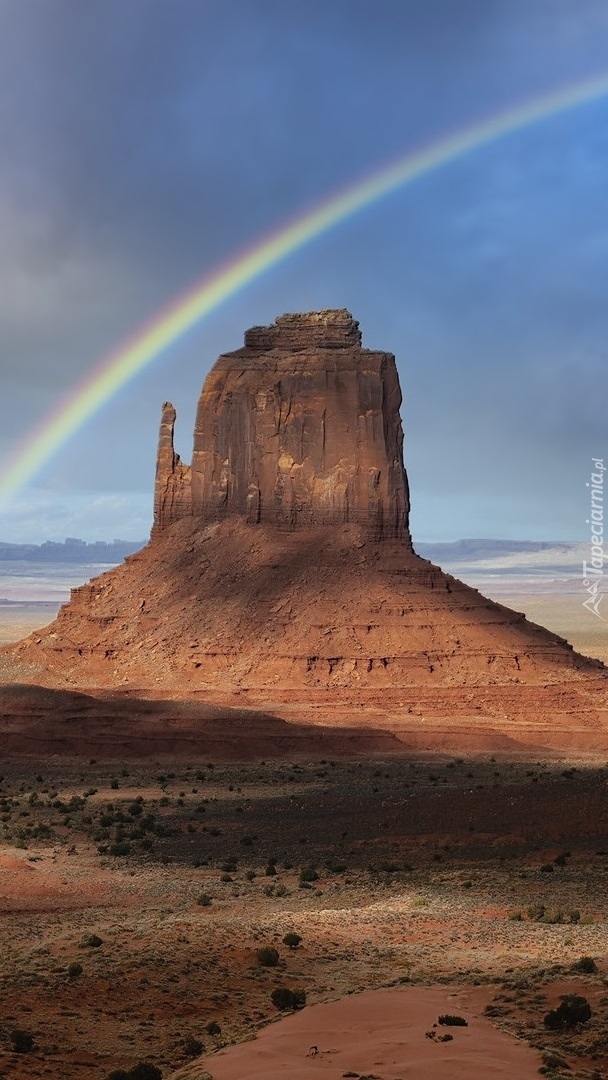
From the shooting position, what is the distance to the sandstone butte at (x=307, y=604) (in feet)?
232

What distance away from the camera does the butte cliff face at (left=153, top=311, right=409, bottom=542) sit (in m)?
83.9

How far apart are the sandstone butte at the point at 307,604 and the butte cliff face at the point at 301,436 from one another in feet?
0.33

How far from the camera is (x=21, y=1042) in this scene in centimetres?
1667

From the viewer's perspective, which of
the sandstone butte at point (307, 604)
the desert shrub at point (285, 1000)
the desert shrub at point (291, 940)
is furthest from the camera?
the sandstone butte at point (307, 604)

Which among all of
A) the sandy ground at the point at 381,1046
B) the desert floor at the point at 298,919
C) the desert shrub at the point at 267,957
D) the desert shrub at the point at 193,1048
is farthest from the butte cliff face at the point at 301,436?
the desert shrub at the point at 193,1048

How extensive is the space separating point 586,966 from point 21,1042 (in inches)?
315

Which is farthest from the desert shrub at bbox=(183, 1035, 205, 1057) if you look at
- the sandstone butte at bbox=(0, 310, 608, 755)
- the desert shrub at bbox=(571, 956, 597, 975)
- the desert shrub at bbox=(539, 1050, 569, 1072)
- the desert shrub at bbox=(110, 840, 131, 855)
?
the sandstone butte at bbox=(0, 310, 608, 755)

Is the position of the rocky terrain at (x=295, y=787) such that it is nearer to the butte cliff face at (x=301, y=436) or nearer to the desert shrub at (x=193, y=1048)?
the desert shrub at (x=193, y=1048)

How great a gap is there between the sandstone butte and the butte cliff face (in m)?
0.10

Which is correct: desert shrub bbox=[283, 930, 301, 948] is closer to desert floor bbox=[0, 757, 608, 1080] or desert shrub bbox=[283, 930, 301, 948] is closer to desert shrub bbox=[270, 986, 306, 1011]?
desert floor bbox=[0, 757, 608, 1080]

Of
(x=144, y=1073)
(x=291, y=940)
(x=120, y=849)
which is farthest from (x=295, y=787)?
(x=144, y=1073)

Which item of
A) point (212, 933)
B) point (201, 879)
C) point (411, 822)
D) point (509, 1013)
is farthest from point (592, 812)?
point (509, 1013)

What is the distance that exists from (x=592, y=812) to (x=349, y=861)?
6.19 m

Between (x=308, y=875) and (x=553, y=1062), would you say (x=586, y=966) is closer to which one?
(x=553, y=1062)
